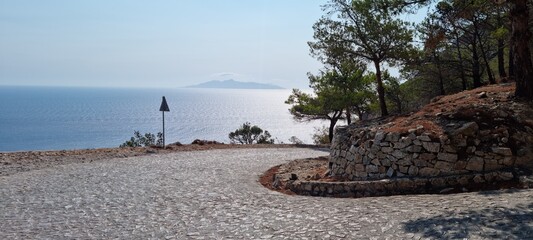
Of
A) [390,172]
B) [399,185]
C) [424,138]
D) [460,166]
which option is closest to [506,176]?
[460,166]

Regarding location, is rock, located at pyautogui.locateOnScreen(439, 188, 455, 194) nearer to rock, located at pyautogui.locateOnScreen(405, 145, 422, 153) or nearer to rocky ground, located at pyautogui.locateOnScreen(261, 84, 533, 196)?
rocky ground, located at pyautogui.locateOnScreen(261, 84, 533, 196)

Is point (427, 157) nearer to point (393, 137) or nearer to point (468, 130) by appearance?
point (393, 137)

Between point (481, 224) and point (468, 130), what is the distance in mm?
3739

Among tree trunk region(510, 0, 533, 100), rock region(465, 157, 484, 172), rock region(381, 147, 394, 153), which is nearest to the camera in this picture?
rock region(465, 157, 484, 172)

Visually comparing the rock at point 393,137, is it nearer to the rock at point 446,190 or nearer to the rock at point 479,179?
the rock at point 446,190

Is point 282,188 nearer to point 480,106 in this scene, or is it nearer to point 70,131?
point 480,106

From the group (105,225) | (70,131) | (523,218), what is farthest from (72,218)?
(70,131)

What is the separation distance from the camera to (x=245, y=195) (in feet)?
30.0

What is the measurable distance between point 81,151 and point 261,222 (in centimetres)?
1277

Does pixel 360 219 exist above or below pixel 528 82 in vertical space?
below

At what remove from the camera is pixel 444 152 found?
867cm

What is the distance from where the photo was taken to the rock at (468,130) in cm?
886

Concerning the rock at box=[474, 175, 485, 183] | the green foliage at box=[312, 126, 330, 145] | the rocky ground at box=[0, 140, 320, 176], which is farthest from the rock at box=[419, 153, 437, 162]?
the green foliage at box=[312, 126, 330, 145]

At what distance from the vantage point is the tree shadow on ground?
530 cm
